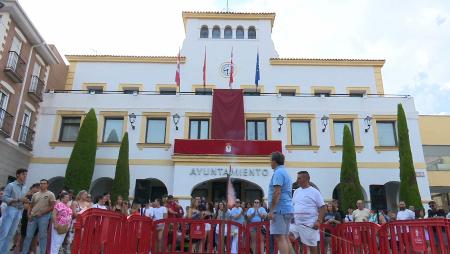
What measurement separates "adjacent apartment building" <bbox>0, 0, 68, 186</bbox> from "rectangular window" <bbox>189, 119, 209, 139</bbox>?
8.41 meters

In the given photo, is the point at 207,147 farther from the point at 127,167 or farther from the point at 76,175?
the point at 76,175

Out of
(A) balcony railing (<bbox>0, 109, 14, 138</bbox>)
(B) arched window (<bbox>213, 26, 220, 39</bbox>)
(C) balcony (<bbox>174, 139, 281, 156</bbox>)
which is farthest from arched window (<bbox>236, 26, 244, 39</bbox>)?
(A) balcony railing (<bbox>0, 109, 14, 138</bbox>)

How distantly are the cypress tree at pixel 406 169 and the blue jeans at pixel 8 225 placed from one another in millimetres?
15875

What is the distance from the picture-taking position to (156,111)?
20.7 metres

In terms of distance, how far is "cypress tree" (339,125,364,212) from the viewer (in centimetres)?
1764

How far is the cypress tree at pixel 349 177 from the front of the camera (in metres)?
17.6

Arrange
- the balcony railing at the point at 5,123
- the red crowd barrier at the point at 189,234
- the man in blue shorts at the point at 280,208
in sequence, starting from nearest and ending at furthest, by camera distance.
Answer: the man in blue shorts at the point at 280,208 → the red crowd barrier at the point at 189,234 → the balcony railing at the point at 5,123

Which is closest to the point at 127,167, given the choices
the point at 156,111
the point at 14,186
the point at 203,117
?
the point at 156,111

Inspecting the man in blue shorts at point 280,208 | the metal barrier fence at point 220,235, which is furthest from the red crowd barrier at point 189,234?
the man in blue shorts at point 280,208

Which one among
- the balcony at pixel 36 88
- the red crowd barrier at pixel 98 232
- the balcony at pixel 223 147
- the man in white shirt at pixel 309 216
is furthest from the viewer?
the balcony at pixel 36 88

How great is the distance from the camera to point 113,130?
67.5 ft

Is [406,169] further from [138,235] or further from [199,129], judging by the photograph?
[138,235]

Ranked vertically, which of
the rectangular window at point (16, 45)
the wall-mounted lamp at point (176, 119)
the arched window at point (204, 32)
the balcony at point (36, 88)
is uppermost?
the arched window at point (204, 32)

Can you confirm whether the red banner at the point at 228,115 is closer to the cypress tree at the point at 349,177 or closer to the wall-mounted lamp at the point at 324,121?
the wall-mounted lamp at the point at 324,121
